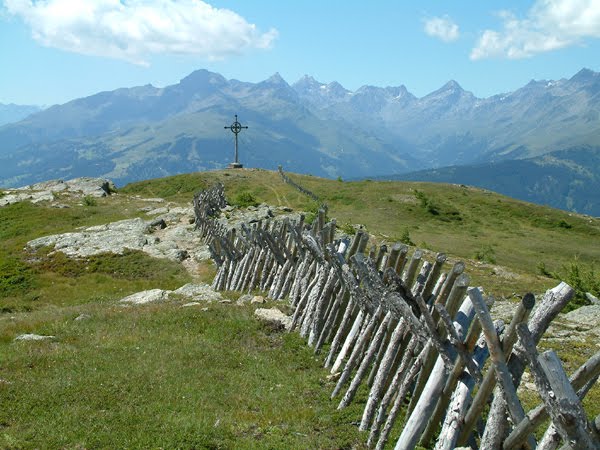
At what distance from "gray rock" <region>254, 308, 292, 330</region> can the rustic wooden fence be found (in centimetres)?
45

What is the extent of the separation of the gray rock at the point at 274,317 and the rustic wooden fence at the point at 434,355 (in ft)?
1.49

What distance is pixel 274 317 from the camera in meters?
15.9

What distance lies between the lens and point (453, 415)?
23.1 feet

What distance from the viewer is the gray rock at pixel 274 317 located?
15.4 meters

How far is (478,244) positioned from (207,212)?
23.6 metres

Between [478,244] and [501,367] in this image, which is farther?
[478,244]

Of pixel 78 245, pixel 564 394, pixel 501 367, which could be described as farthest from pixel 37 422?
pixel 78 245

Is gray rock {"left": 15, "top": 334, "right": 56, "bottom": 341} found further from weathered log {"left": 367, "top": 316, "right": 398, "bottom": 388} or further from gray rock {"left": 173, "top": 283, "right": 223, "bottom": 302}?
weathered log {"left": 367, "top": 316, "right": 398, "bottom": 388}

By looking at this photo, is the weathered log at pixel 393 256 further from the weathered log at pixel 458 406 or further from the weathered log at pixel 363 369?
the weathered log at pixel 458 406

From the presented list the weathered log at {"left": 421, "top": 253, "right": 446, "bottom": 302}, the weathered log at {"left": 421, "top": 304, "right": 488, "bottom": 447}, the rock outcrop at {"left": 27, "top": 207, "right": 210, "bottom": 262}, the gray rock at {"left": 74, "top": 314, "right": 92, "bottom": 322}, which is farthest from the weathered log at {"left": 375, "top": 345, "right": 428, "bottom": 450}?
the rock outcrop at {"left": 27, "top": 207, "right": 210, "bottom": 262}

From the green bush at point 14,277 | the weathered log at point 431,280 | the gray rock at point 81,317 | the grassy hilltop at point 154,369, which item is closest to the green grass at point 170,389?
the grassy hilltop at point 154,369

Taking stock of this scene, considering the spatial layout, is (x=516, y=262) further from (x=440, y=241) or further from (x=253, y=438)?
(x=253, y=438)

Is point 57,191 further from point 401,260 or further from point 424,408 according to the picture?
point 424,408

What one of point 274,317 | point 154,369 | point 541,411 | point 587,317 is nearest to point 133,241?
point 274,317
